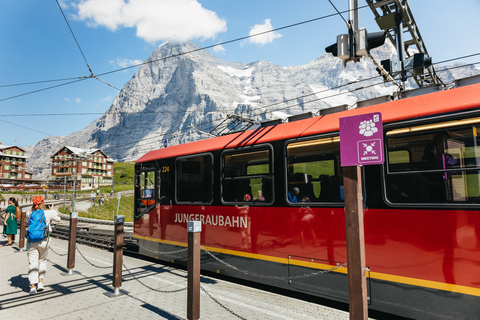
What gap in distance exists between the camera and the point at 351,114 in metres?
5.81

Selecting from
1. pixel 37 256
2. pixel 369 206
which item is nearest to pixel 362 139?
pixel 369 206

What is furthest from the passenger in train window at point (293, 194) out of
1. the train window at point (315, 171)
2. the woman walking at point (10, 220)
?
the woman walking at point (10, 220)

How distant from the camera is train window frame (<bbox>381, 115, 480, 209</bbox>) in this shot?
4301 millimetres

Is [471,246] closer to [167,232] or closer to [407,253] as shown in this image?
[407,253]

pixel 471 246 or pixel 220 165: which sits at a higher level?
pixel 220 165

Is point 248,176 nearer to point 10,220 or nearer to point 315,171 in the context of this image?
point 315,171

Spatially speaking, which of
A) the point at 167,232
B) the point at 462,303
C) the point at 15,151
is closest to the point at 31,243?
the point at 167,232

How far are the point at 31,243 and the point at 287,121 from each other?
20.5 feet

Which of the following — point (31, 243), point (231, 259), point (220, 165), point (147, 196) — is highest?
point (220, 165)

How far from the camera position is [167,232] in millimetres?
9172

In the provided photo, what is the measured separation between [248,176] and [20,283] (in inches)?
238

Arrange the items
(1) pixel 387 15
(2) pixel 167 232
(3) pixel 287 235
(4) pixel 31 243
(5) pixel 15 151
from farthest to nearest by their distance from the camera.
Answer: (5) pixel 15 151 → (1) pixel 387 15 → (2) pixel 167 232 → (4) pixel 31 243 → (3) pixel 287 235

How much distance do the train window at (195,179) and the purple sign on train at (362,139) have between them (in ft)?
14.8

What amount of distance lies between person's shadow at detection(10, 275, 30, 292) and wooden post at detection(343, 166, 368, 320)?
6908 millimetres
